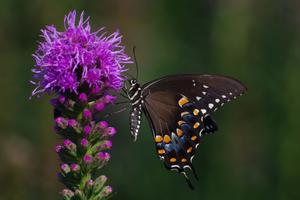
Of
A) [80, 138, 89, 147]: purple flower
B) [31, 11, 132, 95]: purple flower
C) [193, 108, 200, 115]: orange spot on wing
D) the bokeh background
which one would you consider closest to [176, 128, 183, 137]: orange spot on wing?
[193, 108, 200, 115]: orange spot on wing

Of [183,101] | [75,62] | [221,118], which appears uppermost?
[75,62]

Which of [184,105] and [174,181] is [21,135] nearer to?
[174,181]

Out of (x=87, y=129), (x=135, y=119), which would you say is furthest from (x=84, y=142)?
(x=135, y=119)

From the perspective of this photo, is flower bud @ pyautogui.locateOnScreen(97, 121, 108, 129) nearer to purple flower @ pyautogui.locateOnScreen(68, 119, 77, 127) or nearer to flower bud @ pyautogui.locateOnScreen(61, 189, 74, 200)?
purple flower @ pyautogui.locateOnScreen(68, 119, 77, 127)

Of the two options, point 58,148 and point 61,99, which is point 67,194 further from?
point 61,99

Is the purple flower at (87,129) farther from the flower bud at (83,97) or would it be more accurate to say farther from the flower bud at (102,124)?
the flower bud at (83,97)

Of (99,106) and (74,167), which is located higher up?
(99,106)
